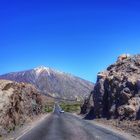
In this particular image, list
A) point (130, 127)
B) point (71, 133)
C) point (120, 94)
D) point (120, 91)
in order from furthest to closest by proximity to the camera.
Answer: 1. point (120, 91)
2. point (120, 94)
3. point (130, 127)
4. point (71, 133)

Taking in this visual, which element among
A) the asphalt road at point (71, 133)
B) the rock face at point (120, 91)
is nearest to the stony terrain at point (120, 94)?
the rock face at point (120, 91)

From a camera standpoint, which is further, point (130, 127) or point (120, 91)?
point (120, 91)

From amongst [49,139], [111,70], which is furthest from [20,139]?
[111,70]

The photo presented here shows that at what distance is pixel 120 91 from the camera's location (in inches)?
2457

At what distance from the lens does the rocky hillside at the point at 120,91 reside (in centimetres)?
5450

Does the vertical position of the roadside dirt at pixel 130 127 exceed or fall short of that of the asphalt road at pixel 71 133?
it exceeds it

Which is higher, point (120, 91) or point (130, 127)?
point (120, 91)

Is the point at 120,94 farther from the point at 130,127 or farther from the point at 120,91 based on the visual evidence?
the point at 130,127

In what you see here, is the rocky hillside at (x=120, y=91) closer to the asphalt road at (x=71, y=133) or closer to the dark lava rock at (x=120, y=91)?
the dark lava rock at (x=120, y=91)

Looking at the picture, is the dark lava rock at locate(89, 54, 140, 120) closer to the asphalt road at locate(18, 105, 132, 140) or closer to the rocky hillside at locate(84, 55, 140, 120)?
the rocky hillside at locate(84, 55, 140, 120)

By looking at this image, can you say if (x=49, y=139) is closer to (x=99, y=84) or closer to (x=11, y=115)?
(x=11, y=115)

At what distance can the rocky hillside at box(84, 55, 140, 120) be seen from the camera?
5450 centimetres

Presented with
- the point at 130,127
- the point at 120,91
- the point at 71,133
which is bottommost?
the point at 71,133

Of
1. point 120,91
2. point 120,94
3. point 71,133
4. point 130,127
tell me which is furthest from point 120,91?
point 71,133
